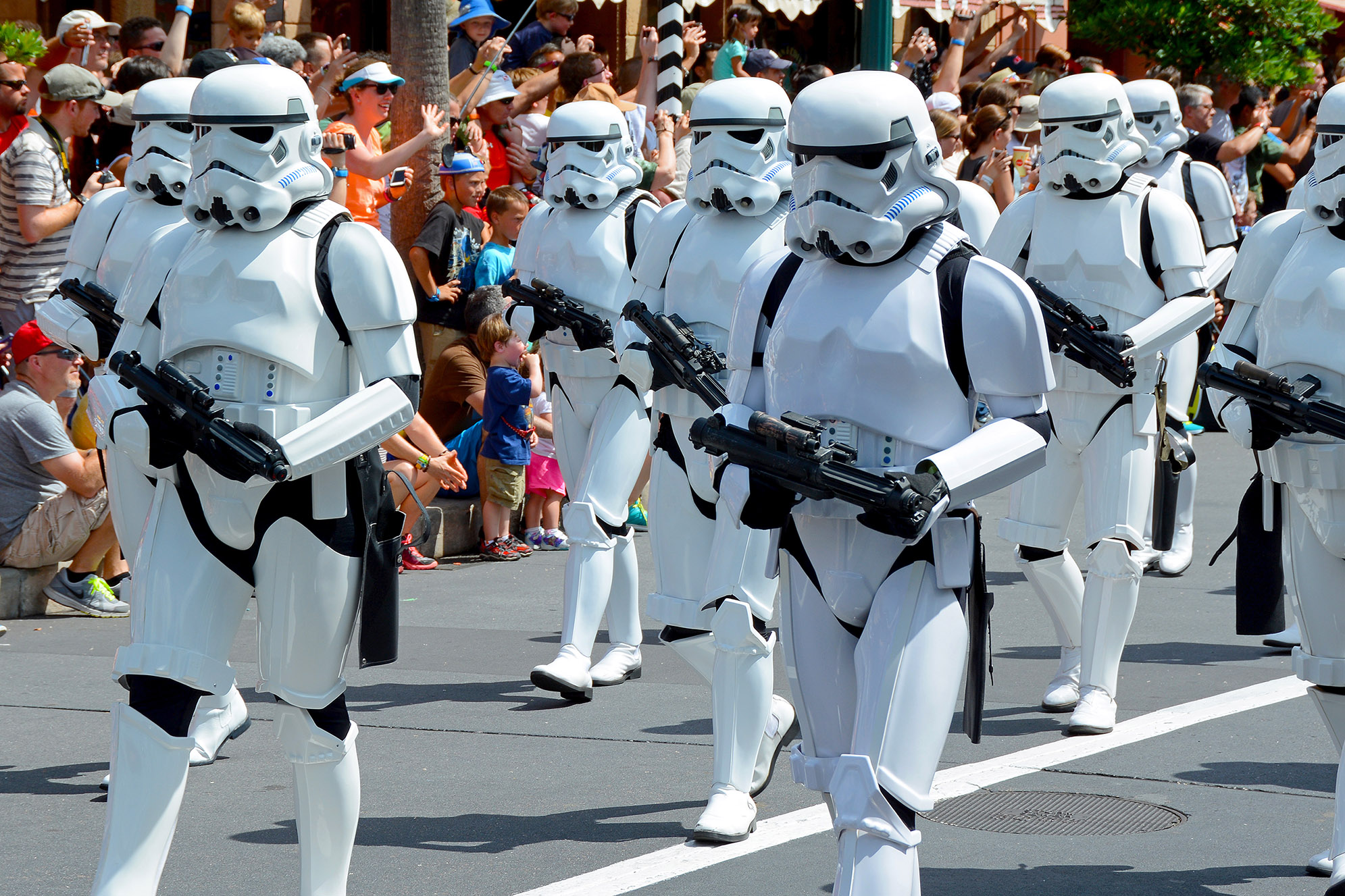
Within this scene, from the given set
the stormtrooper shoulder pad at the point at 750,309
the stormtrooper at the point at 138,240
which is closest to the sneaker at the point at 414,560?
the stormtrooper at the point at 138,240

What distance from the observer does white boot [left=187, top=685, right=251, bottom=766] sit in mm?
6145

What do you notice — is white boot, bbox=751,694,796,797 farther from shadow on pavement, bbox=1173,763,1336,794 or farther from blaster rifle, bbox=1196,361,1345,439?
blaster rifle, bbox=1196,361,1345,439

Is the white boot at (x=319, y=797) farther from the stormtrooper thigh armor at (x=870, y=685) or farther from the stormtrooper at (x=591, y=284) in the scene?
the stormtrooper at (x=591, y=284)

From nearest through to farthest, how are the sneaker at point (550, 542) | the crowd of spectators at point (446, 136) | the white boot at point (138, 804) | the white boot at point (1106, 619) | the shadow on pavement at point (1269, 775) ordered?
the white boot at point (138, 804) → the shadow on pavement at point (1269, 775) → the white boot at point (1106, 619) → the crowd of spectators at point (446, 136) → the sneaker at point (550, 542)

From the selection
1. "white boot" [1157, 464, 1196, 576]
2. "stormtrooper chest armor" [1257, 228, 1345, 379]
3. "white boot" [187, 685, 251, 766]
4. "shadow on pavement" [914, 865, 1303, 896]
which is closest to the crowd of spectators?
"white boot" [187, 685, 251, 766]

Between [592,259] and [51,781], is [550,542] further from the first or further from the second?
[51,781]

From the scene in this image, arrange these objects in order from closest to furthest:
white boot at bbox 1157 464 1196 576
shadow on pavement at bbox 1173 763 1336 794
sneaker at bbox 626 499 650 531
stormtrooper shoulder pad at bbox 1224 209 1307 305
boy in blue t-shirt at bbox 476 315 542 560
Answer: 1. stormtrooper shoulder pad at bbox 1224 209 1307 305
2. shadow on pavement at bbox 1173 763 1336 794
3. white boot at bbox 1157 464 1196 576
4. boy in blue t-shirt at bbox 476 315 542 560
5. sneaker at bbox 626 499 650 531

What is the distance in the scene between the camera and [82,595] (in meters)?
8.67

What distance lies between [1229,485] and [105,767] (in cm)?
911

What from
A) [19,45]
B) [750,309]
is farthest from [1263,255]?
[19,45]

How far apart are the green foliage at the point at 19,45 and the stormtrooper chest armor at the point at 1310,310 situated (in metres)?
7.72

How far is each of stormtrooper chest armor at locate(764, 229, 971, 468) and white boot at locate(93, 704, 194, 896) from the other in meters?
1.67

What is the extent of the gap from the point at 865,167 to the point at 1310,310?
170 centimetres

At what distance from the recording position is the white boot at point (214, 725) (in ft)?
20.2
